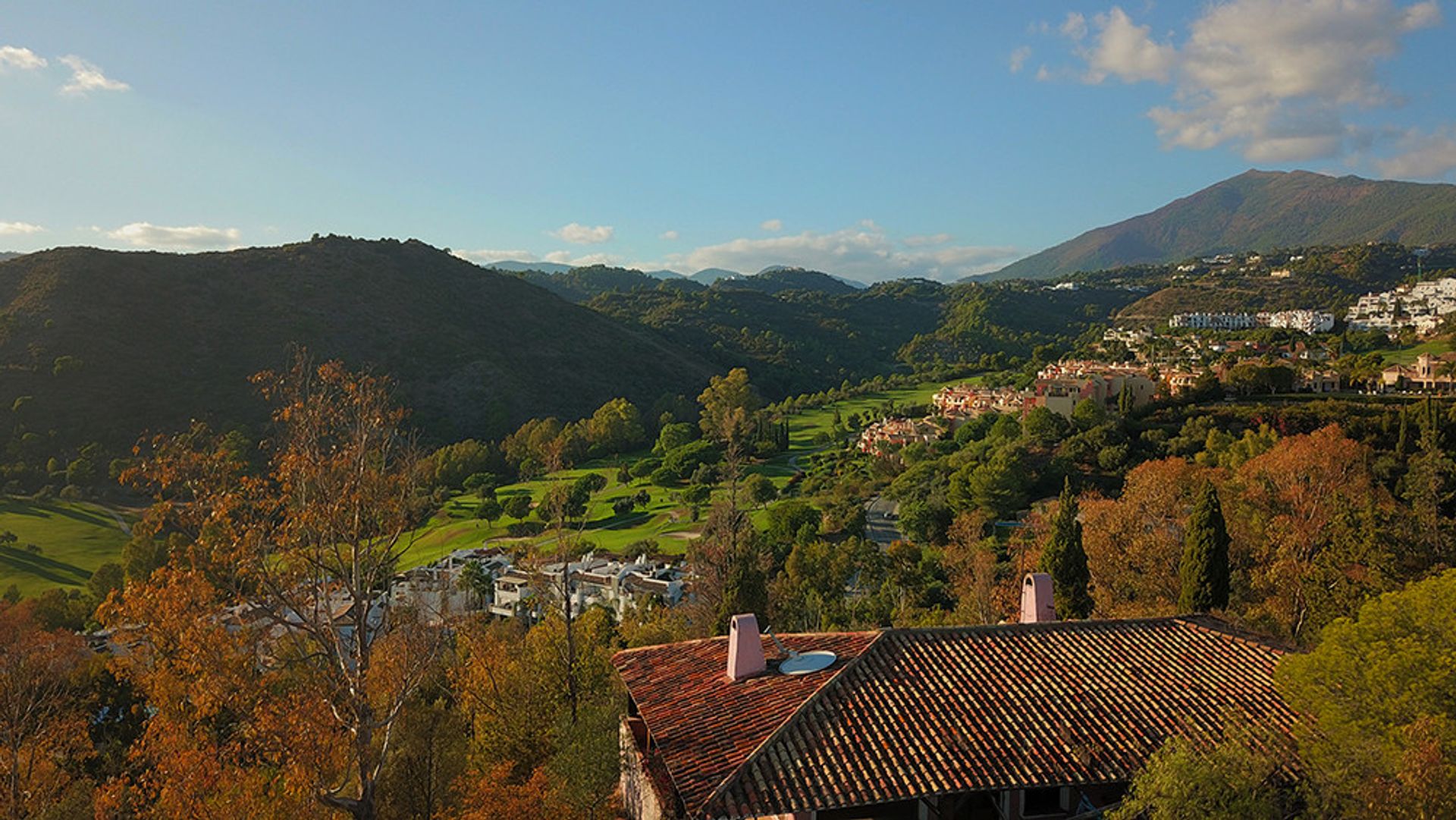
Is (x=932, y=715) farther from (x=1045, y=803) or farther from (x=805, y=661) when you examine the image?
(x=805, y=661)

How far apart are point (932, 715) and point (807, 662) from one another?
1.95 meters

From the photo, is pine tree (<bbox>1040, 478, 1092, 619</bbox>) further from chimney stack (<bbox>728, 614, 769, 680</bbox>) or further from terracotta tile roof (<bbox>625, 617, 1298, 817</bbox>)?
chimney stack (<bbox>728, 614, 769, 680</bbox>)

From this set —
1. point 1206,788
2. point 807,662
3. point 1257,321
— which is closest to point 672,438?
point 807,662

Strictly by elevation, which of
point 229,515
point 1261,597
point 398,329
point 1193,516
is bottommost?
point 1261,597

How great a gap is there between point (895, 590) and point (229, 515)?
A: 2684cm

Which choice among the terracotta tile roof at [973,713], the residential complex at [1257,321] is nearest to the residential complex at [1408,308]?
the residential complex at [1257,321]

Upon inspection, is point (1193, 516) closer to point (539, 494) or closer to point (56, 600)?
point (56, 600)

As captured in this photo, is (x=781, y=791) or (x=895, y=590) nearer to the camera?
(x=781, y=791)

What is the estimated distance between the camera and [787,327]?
5408 inches

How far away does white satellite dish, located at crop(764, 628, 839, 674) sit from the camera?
10414 millimetres

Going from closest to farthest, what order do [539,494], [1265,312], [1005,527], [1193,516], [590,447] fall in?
[1193,516] → [1005,527] → [539,494] → [590,447] → [1265,312]

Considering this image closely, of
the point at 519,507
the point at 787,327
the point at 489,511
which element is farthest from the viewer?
the point at 787,327

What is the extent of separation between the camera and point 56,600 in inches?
1404

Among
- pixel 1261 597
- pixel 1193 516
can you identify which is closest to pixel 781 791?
pixel 1193 516
